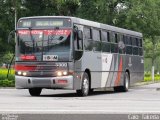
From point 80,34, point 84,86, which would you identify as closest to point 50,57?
point 80,34

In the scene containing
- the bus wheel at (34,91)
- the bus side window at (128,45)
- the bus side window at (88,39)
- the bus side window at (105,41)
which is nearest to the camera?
the bus side window at (88,39)

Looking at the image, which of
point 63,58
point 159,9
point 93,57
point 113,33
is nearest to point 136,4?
point 159,9

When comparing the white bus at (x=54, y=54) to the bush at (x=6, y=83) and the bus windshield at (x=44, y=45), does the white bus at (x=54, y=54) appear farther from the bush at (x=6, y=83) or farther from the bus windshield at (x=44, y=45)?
the bush at (x=6, y=83)

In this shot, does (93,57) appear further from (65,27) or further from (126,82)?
(126,82)

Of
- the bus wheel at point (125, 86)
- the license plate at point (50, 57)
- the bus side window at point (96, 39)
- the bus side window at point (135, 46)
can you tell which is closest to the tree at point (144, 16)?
the bus side window at point (135, 46)

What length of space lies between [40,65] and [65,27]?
1849mm

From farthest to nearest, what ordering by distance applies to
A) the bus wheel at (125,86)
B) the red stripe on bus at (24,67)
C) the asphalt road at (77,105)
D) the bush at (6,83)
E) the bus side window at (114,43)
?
the bush at (6,83) → the bus wheel at (125,86) → the bus side window at (114,43) → the red stripe on bus at (24,67) → the asphalt road at (77,105)

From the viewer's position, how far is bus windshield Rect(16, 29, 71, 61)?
24672mm

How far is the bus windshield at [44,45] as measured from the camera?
24672 mm

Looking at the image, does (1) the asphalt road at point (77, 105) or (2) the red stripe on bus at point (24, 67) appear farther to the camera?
(2) the red stripe on bus at point (24, 67)

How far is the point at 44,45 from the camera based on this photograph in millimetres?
24766

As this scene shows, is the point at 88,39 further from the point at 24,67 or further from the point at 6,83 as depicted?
the point at 6,83

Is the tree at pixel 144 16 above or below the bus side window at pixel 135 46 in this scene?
above

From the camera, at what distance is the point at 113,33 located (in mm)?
30688
